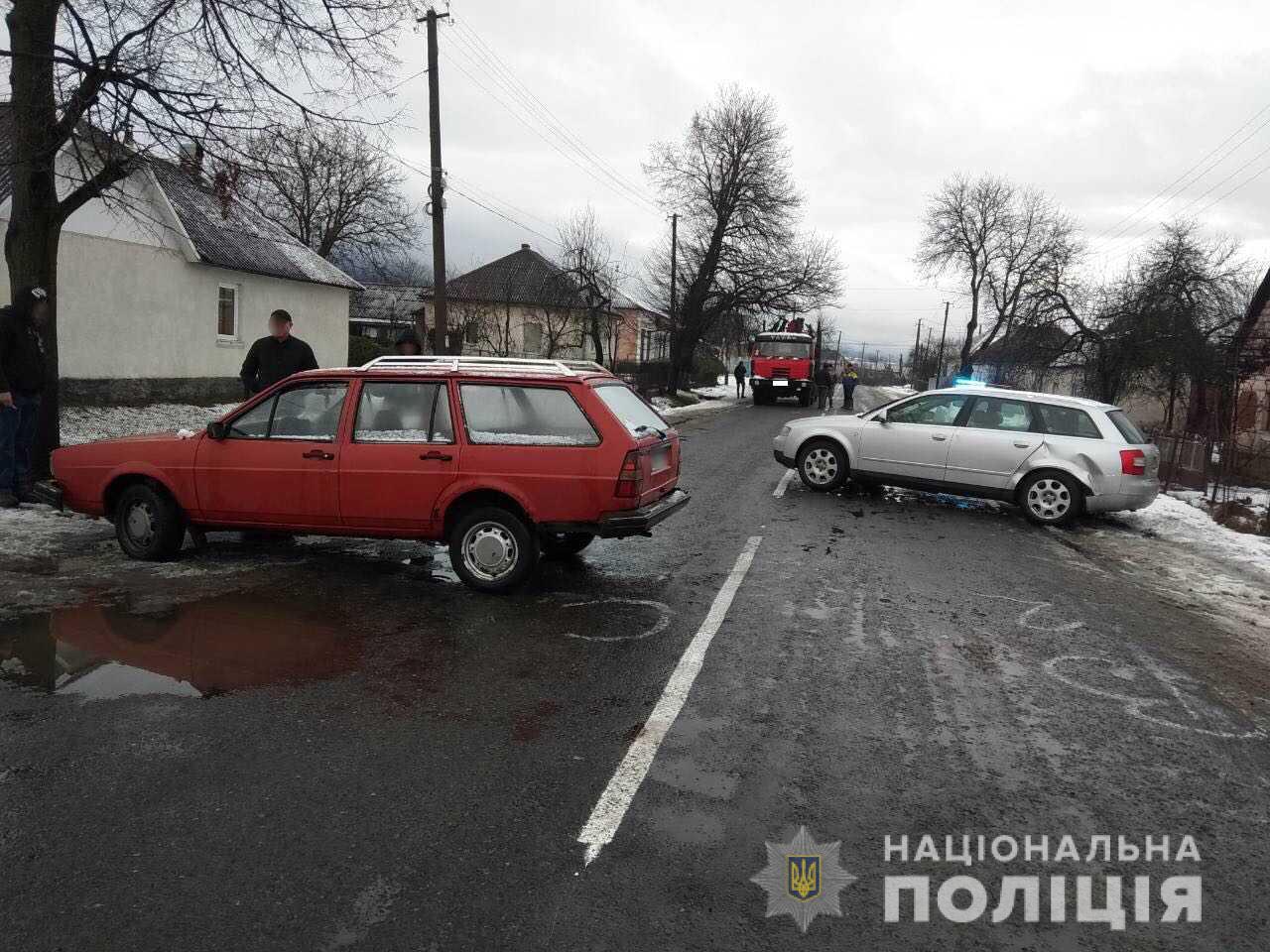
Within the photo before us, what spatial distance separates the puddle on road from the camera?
4.52 metres

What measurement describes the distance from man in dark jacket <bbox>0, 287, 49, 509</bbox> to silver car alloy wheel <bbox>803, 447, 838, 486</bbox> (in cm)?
873

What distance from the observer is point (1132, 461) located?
9.92 meters

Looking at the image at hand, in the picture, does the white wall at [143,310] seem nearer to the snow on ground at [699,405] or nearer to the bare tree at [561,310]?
the snow on ground at [699,405]

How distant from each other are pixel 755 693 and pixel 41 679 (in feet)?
11.9

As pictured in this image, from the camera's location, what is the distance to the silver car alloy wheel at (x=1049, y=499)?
33.1 feet

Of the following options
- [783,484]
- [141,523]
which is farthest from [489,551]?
[783,484]

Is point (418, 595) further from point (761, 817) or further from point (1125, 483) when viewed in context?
point (1125, 483)

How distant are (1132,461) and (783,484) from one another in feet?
14.2

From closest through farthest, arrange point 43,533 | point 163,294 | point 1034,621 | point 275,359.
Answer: point 1034,621, point 43,533, point 275,359, point 163,294

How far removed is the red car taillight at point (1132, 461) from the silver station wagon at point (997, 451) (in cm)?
1

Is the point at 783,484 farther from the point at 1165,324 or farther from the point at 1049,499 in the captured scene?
the point at 1165,324

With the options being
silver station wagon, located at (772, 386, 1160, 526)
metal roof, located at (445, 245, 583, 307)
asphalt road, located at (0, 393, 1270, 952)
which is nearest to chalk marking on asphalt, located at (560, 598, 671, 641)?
asphalt road, located at (0, 393, 1270, 952)

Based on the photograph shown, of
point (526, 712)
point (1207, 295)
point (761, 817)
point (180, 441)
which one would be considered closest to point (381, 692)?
point (526, 712)

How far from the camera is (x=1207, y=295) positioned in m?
33.0
